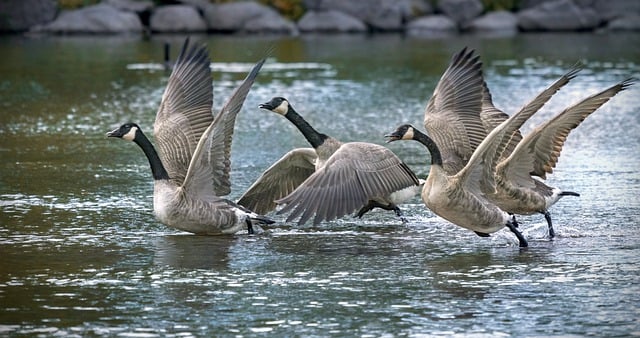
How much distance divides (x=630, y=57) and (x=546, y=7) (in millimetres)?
11913

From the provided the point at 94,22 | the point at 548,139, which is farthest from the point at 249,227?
the point at 94,22

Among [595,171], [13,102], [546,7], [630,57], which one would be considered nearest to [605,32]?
[546,7]

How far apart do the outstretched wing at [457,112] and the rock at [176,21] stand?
1071 inches

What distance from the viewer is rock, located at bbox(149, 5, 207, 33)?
37.8 metres

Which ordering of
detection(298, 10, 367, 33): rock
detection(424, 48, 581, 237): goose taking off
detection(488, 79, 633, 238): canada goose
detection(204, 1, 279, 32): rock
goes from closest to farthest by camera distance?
detection(488, 79, 633, 238): canada goose → detection(424, 48, 581, 237): goose taking off → detection(204, 1, 279, 32): rock → detection(298, 10, 367, 33): rock

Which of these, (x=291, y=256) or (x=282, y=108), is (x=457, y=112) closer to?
(x=282, y=108)

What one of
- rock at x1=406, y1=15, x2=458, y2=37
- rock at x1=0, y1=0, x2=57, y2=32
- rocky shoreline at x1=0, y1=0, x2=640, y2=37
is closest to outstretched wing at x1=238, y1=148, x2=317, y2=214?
rocky shoreline at x1=0, y1=0, x2=640, y2=37

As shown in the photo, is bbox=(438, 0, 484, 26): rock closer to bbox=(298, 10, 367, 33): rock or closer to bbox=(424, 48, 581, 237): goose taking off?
bbox=(298, 10, 367, 33): rock

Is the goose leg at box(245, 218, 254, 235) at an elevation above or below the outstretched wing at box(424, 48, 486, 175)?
below

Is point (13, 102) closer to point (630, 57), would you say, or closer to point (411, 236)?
point (411, 236)

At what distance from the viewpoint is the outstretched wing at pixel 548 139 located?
31.8 ft

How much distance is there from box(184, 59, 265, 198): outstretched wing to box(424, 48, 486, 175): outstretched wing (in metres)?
1.86

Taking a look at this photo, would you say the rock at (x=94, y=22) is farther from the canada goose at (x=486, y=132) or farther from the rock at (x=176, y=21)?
the canada goose at (x=486, y=132)

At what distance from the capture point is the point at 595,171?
43.4 feet
